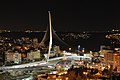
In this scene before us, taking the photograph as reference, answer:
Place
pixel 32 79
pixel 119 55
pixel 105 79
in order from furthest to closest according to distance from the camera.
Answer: pixel 119 55, pixel 32 79, pixel 105 79

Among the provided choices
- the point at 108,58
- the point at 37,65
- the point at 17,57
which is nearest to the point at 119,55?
the point at 108,58

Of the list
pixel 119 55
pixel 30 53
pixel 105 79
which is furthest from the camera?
pixel 30 53

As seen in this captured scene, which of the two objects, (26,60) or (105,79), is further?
(26,60)

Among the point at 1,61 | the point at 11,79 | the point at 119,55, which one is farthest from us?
the point at 1,61

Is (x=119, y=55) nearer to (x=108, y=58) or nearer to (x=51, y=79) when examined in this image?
(x=108, y=58)

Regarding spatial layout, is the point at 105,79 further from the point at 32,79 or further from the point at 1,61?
the point at 1,61

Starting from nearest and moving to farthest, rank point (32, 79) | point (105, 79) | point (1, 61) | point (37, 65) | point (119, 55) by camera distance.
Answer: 1. point (105, 79)
2. point (32, 79)
3. point (119, 55)
4. point (37, 65)
5. point (1, 61)

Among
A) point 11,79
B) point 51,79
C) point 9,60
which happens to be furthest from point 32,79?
point 9,60

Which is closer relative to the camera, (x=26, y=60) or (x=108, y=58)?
(x=108, y=58)

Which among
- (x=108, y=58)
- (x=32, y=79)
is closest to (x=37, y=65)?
(x=108, y=58)
